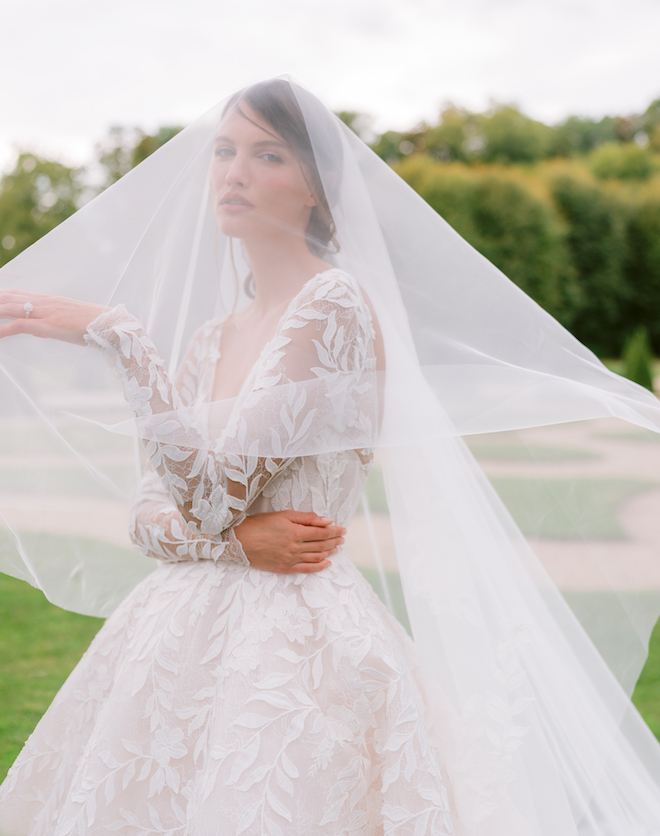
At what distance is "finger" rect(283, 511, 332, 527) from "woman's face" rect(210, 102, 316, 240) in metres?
0.69

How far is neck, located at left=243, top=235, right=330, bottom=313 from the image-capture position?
1.87m

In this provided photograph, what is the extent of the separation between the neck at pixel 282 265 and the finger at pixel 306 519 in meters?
0.52

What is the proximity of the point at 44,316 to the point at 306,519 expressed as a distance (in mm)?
721

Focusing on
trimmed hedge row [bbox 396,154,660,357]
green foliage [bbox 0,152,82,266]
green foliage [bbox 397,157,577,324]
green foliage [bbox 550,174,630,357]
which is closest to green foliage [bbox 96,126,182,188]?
green foliage [bbox 0,152,82,266]

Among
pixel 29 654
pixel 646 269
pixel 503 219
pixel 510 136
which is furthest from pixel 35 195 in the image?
pixel 510 136

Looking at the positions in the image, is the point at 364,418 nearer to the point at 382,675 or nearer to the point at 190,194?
the point at 382,675

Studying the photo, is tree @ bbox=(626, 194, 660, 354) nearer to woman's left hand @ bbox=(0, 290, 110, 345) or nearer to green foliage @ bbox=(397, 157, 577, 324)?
green foliage @ bbox=(397, 157, 577, 324)

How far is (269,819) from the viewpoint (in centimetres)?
146

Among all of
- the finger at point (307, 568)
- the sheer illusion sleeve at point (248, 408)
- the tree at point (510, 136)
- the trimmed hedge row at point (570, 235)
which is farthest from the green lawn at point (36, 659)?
the tree at point (510, 136)

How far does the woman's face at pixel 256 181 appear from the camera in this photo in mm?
1801

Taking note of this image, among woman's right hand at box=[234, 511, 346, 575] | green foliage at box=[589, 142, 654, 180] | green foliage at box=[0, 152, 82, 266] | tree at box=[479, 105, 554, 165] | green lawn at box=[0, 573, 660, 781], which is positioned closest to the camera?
woman's right hand at box=[234, 511, 346, 575]

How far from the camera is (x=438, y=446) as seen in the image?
78.1 inches

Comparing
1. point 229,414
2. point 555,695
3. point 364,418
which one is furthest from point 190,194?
point 555,695

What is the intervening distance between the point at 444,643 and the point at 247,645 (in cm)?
50
